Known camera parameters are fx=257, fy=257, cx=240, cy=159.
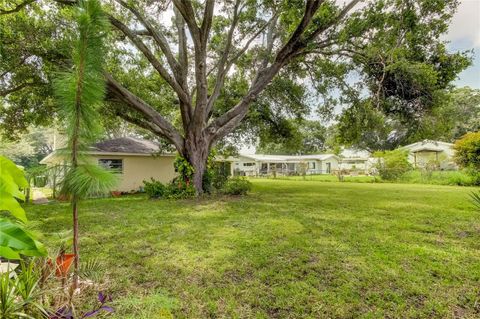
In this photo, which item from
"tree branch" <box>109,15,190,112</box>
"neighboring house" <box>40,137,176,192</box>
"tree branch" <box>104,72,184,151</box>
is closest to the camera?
"tree branch" <box>109,15,190,112</box>

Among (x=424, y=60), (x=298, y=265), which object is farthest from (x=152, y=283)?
(x=424, y=60)

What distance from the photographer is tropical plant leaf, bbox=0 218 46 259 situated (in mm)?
1223

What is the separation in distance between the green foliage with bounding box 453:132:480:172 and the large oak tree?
9791mm

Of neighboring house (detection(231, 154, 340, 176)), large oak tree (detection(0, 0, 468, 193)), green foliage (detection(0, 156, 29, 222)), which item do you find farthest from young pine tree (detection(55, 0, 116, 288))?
neighboring house (detection(231, 154, 340, 176))

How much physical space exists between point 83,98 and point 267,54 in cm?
1087

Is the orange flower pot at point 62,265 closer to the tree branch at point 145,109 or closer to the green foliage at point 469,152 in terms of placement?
the tree branch at point 145,109

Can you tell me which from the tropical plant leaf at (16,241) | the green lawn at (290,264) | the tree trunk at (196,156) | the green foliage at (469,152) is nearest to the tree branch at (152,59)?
the tree trunk at (196,156)

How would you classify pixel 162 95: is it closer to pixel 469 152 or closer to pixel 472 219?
pixel 472 219

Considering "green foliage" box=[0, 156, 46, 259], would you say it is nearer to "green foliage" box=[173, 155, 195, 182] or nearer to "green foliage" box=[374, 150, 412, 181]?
"green foliage" box=[173, 155, 195, 182]

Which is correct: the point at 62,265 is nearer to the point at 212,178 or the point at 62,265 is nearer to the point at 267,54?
the point at 212,178

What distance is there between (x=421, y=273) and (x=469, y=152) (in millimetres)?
16691

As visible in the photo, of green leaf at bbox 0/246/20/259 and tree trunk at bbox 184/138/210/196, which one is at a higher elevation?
tree trunk at bbox 184/138/210/196

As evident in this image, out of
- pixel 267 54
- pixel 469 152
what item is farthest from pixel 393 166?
pixel 267 54

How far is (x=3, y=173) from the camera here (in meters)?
1.44
